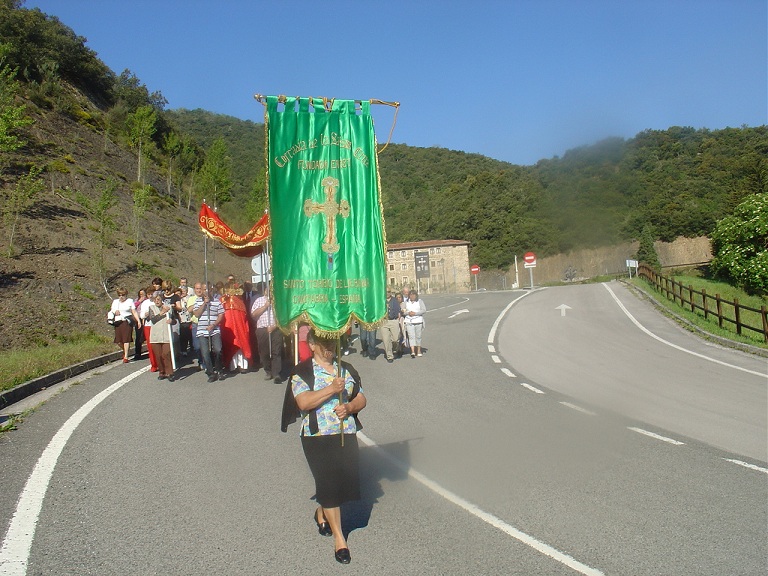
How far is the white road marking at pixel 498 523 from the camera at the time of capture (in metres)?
4.46

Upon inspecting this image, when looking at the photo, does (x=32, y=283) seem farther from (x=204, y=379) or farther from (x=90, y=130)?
(x=90, y=130)

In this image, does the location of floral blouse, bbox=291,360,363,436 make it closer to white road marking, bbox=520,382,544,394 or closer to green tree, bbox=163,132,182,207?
white road marking, bbox=520,382,544,394

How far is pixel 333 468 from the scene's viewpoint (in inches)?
193

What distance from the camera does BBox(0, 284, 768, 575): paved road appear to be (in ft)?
15.3

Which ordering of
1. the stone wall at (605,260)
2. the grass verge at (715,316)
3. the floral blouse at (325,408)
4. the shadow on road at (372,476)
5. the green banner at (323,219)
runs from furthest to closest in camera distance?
1. the stone wall at (605,260)
2. the grass verge at (715,316)
3. the green banner at (323,219)
4. the shadow on road at (372,476)
5. the floral blouse at (325,408)

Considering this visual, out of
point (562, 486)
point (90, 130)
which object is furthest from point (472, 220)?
point (562, 486)

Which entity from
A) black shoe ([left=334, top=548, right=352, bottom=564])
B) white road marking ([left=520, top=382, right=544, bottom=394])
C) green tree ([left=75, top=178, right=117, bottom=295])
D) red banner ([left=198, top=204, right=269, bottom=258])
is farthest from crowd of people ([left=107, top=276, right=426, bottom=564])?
green tree ([left=75, top=178, right=117, bottom=295])

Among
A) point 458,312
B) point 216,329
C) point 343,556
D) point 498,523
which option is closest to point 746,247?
point 458,312

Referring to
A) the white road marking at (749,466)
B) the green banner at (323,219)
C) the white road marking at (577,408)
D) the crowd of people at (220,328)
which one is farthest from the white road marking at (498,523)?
the crowd of people at (220,328)

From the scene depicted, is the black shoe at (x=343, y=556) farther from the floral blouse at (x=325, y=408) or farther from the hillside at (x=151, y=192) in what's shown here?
the hillside at (x=151, y=192)

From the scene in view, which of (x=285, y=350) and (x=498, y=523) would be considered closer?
(x=498, y=523)

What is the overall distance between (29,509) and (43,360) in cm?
923

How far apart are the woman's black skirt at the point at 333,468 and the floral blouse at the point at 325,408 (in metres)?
0.05

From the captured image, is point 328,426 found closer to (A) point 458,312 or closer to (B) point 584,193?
(A) point 458,312
